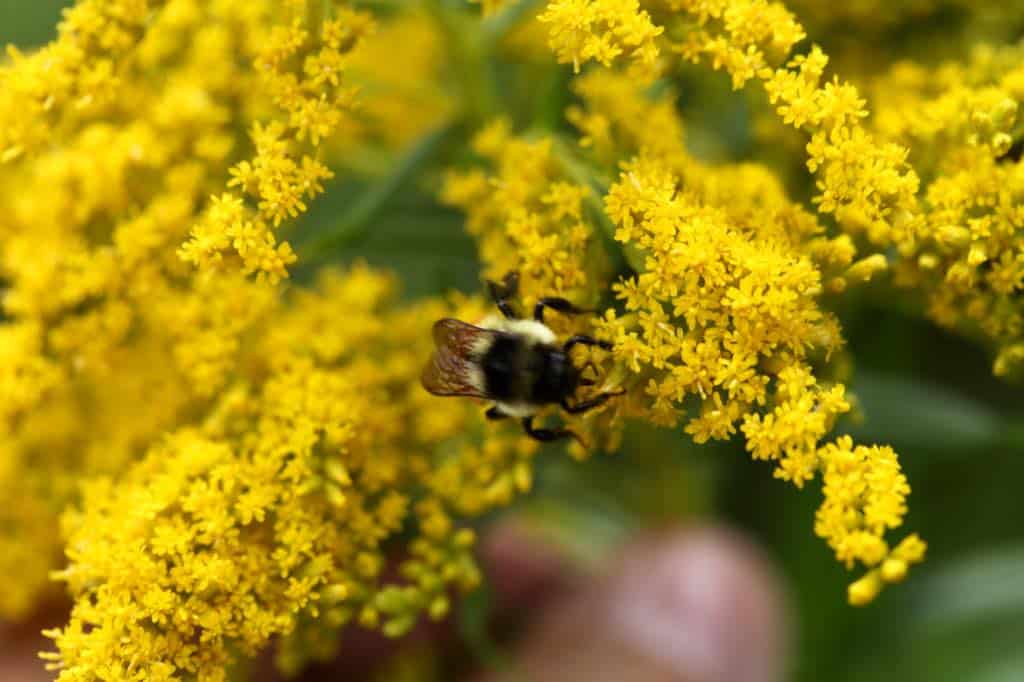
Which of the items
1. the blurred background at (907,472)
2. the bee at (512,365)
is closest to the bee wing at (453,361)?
the bee at (512,365)

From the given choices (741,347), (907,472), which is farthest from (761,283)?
(907,472)

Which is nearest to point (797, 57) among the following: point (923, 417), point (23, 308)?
point (923, 417)

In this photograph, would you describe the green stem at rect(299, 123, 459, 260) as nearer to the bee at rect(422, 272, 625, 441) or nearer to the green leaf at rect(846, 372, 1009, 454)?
the bee at rect(422, 272, 625, 441)

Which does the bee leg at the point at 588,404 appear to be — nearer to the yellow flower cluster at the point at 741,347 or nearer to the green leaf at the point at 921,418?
the yellow flower cluster at the point at 741,347

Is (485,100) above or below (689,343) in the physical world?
above

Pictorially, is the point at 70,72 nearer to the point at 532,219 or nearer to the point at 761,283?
the point at 532,219

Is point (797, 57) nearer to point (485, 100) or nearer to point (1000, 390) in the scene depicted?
point (485, 100)

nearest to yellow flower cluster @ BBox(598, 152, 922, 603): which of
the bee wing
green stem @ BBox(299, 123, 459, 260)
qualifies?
the bee wing
